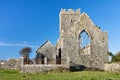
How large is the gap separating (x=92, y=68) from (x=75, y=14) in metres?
20.1

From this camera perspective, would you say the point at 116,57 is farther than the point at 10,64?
No

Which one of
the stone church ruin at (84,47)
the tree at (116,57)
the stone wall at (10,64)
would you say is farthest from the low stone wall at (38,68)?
the stone wall at (10,64)

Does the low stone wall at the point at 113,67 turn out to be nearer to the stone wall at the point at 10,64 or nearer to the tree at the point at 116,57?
the tree at the point at 116,57

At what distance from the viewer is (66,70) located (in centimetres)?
3972

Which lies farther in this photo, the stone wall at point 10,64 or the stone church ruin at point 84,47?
the stone wall at point 10,64

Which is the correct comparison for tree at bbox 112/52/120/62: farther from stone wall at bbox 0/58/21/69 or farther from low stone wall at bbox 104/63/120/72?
stone wall at bbox 0/58/21/69

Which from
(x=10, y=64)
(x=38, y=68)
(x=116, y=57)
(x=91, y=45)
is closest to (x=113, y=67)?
(x=116, y=57)

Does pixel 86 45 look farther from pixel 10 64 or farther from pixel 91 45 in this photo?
pixel 10 64

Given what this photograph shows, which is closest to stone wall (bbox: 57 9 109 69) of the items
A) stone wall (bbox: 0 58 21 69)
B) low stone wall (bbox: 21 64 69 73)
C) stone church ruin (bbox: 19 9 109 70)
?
stone church ruin (bbox: 19 9 109 70)

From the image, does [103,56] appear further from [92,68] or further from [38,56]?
[38,56]

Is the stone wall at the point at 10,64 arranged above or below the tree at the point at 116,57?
below

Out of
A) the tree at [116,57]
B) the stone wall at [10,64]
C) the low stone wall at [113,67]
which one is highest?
the tree at [116,57]

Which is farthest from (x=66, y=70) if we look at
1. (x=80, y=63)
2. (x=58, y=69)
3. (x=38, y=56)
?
(x=38, y=56)

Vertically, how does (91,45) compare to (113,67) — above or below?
above
